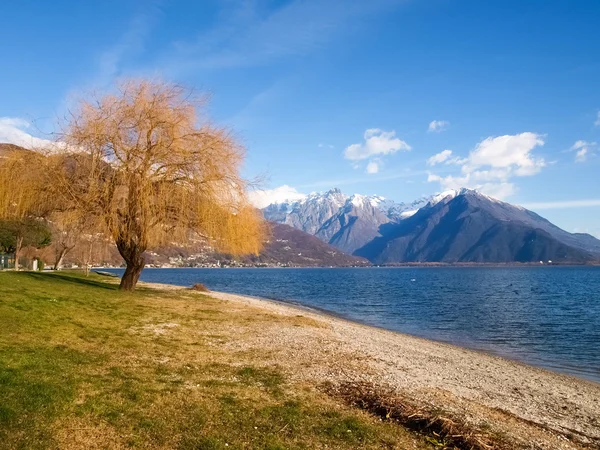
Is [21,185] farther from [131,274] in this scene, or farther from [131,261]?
[131,274]

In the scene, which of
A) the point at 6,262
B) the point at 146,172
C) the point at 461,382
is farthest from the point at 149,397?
the point at 6,262

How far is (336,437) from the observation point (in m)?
8.86

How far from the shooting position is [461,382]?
15375mm

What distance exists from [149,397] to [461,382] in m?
9.90

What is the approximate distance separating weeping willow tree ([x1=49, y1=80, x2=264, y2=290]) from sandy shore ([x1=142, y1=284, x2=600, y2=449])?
10.7 m

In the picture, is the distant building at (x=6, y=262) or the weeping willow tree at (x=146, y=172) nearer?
the weeping willow tree at (x=146, y=172)

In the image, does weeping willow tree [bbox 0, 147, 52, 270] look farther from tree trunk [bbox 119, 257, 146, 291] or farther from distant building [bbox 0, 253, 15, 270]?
distant building [bbox 0, 253, 15, 270]

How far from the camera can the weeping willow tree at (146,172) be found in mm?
28359

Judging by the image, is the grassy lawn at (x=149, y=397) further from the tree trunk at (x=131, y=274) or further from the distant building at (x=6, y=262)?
the distant building at (x=6, y=262)

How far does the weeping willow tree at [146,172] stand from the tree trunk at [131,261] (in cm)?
14

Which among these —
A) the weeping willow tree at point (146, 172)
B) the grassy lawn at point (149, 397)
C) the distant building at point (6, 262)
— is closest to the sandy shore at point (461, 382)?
the grassy lawn at point (149, 397)

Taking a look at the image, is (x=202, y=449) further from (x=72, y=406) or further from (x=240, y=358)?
(x=240, y=358)

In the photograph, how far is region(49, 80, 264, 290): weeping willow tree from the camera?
28.4 meters

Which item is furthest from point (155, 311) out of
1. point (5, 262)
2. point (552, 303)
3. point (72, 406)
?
point (552, 303)
